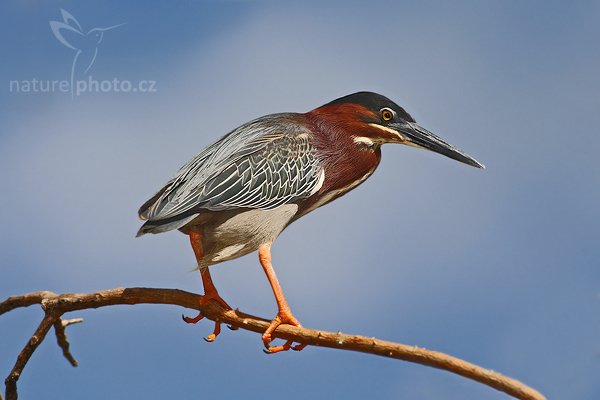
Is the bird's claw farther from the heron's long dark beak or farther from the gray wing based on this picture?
the heron's long dark beak

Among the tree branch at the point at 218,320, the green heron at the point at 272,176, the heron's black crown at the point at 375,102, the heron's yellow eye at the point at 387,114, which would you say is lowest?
the tree branch at the point at 218,320

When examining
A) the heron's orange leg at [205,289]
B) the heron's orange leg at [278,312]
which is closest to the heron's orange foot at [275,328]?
the heron's orange leg at [278,312]

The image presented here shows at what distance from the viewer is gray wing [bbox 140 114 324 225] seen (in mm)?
3709

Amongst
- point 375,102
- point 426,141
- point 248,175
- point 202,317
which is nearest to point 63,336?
point 202,317

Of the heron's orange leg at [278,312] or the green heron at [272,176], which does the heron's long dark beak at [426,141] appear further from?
the heron's orange leg at [278,312]

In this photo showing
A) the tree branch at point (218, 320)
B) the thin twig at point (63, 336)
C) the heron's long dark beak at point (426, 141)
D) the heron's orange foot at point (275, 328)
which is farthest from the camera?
the thin twig at point (63, 336)

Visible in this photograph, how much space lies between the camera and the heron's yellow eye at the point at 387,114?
4004 millimetres

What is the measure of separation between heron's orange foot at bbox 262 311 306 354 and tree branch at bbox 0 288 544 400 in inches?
1.2

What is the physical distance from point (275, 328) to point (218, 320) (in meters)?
0.28

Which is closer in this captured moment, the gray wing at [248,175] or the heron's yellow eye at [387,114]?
the gray wing at [248,175]

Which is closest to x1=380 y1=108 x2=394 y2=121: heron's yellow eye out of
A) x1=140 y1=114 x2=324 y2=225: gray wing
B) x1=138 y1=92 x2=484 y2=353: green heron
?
x1=138 y1=92 x2=484 y2=353: green heron

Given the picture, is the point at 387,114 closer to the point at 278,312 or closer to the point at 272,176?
the point at 272,176

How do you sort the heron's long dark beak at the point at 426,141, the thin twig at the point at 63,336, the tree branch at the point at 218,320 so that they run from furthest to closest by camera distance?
the thin twig at the point at 63,336 → the heron's long dark beak at the point at 426,141 → the tree branch at the point at 218,320

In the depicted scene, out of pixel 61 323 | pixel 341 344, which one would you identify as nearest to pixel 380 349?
pixel 341 344
